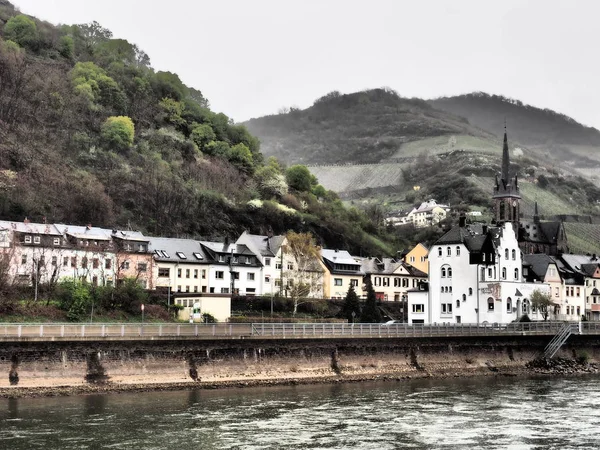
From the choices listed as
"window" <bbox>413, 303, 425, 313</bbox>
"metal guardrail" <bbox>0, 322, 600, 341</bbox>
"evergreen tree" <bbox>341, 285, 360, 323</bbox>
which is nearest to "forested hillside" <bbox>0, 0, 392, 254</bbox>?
"evergreen tree" <bbox>341, 285, 360, 323</bbox>

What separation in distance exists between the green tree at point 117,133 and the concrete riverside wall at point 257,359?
3313 inches

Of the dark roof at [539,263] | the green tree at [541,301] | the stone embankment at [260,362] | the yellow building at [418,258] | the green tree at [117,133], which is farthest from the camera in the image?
the green tree at [117,133]

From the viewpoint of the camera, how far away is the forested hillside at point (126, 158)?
125812 mm

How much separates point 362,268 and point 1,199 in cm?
5010

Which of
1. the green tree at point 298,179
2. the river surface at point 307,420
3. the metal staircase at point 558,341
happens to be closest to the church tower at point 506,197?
the green tree at point 298,179

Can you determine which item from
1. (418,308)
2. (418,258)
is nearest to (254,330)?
(418,308)

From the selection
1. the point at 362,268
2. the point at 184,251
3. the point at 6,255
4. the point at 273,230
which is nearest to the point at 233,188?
the point at 273,230

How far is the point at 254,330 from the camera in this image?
230ft

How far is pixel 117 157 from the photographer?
145 m

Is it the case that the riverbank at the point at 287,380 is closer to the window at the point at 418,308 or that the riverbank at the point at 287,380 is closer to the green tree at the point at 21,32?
the window at the point at 418,308

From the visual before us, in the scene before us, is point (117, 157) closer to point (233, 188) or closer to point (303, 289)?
point (233, 188)

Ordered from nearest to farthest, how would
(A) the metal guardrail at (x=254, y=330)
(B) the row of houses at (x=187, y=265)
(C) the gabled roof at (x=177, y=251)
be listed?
(A) the metal guardrail at (x=254, y=330) → (B) the row of houses at (x=187, y=265) → (C) the gabled roof at (x=177, y=251)

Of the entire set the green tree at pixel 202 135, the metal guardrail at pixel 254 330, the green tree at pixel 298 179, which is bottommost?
the metal guardrail at pixel 254 330

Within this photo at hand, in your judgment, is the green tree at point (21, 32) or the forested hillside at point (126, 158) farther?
the green tree at point (21, 32)
